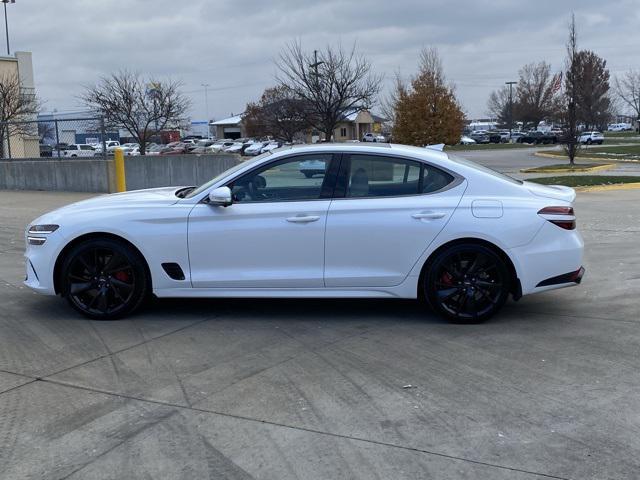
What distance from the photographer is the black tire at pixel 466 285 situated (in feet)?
19.5

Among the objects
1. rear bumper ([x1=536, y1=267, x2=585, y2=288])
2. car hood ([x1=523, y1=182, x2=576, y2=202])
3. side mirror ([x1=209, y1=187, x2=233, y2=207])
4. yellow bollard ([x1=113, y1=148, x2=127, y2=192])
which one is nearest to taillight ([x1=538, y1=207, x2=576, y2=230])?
car hood ([x1=523, y1=182, x2=576, y2=202])

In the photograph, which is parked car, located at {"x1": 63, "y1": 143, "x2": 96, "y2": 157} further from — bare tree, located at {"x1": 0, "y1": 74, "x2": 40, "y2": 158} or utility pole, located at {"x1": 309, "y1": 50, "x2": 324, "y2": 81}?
utility pole, located at {"x1": 309, "y1": 50, "x2": 324, "y2": 81}

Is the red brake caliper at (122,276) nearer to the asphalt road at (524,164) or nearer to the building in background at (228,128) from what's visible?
the asphalt road at (524,164)

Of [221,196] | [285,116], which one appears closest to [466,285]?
[221,196]

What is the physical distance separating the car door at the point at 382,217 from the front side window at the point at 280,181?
0.20 meters

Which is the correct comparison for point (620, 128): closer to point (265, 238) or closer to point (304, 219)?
point (304, 219)

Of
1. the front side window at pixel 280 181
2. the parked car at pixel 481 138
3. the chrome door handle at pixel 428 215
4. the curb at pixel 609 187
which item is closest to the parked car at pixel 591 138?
the parked car at pixel 481 138

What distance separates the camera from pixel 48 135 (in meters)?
21.9

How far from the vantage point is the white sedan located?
5.93 m

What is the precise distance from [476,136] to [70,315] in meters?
80.0

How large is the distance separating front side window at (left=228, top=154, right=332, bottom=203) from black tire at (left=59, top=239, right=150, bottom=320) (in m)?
1.07

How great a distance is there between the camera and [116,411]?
4.29 metres

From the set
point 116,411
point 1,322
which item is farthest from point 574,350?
point 1,322

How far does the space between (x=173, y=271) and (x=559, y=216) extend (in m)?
3.30
